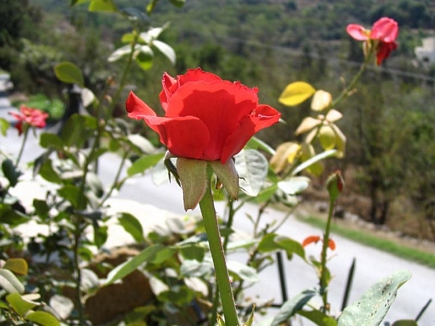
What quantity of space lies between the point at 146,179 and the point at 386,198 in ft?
6.92

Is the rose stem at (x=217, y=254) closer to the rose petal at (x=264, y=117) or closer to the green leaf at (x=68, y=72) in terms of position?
the rose petal at (x=264, y=117)

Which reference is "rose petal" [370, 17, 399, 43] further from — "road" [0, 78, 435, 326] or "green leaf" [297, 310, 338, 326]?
"green leaf" [297, 310, 338, 326]

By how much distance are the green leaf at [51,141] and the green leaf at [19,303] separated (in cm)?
32

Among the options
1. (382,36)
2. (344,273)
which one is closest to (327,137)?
(382,36)

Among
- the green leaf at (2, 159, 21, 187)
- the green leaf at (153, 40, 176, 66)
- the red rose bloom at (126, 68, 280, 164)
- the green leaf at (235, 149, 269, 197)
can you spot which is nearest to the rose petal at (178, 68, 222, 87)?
the red rose bloom at (126, 68, 280, 164)

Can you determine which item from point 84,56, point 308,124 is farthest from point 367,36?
point 84,56

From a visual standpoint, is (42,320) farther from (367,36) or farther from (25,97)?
(25,97)

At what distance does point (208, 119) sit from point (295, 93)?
0.50 metres

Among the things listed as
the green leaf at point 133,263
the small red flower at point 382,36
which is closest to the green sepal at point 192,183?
the green leaf at point 133,263

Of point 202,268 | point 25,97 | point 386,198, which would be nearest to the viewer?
point 202,268

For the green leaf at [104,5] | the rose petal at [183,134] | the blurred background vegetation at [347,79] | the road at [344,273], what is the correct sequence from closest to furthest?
the rose petal at [183,134], the green leaf at [104,5], the road at [344,273], the blurred background vegetation at [347,79]

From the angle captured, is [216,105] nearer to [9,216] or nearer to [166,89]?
[166,89]

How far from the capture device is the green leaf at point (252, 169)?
16.4 inches

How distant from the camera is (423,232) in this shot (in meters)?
4.07
